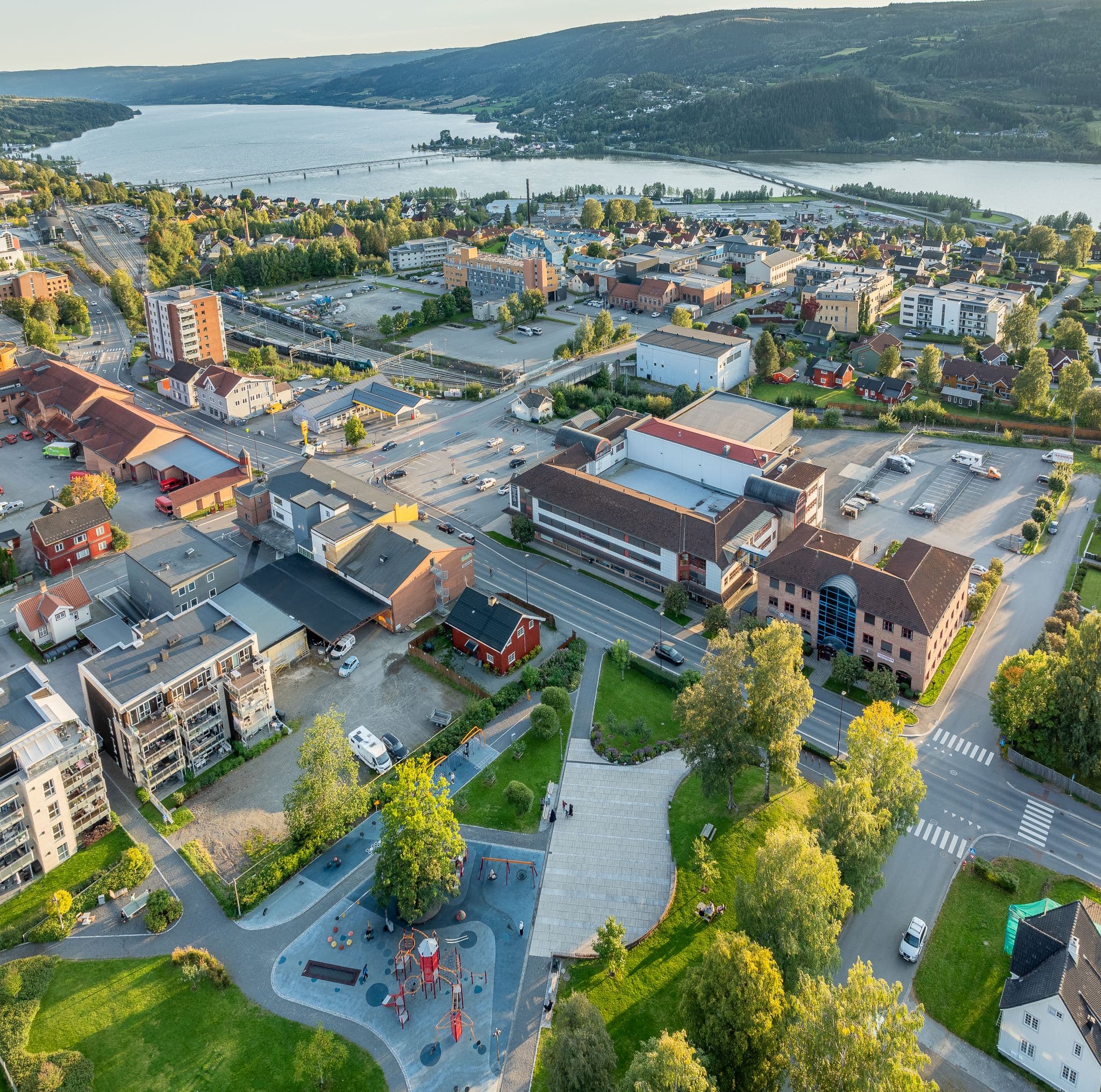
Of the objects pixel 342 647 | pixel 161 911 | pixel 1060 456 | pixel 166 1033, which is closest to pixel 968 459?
pixel 1060 456

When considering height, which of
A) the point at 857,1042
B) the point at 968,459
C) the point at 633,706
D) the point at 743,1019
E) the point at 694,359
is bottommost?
the point at 633,706

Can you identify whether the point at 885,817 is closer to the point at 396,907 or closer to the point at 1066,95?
the point at 396,907

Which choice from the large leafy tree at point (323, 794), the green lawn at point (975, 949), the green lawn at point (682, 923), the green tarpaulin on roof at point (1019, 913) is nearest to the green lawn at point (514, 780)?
the large leafy tree at point (323, 794)

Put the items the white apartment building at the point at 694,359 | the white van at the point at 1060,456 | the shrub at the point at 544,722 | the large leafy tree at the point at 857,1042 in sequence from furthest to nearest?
the white apartment building at the point at 694,359 < the white van at the point at 1060,456 < the shrub at the point at 544,722 < the large leafy tree at the point at 857,1042

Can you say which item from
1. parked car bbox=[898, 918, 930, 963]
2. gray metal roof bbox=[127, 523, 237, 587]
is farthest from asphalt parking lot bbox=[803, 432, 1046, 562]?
gray metal roof bbox=[127, 523, 237, 587]

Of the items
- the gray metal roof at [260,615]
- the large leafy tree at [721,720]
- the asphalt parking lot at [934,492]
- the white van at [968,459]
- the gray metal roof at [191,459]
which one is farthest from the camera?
the white van at [968,459]

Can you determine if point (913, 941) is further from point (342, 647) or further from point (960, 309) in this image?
point (960, 309)

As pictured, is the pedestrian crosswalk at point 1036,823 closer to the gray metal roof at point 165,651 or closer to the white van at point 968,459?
the gray metal roof at point 165,651
